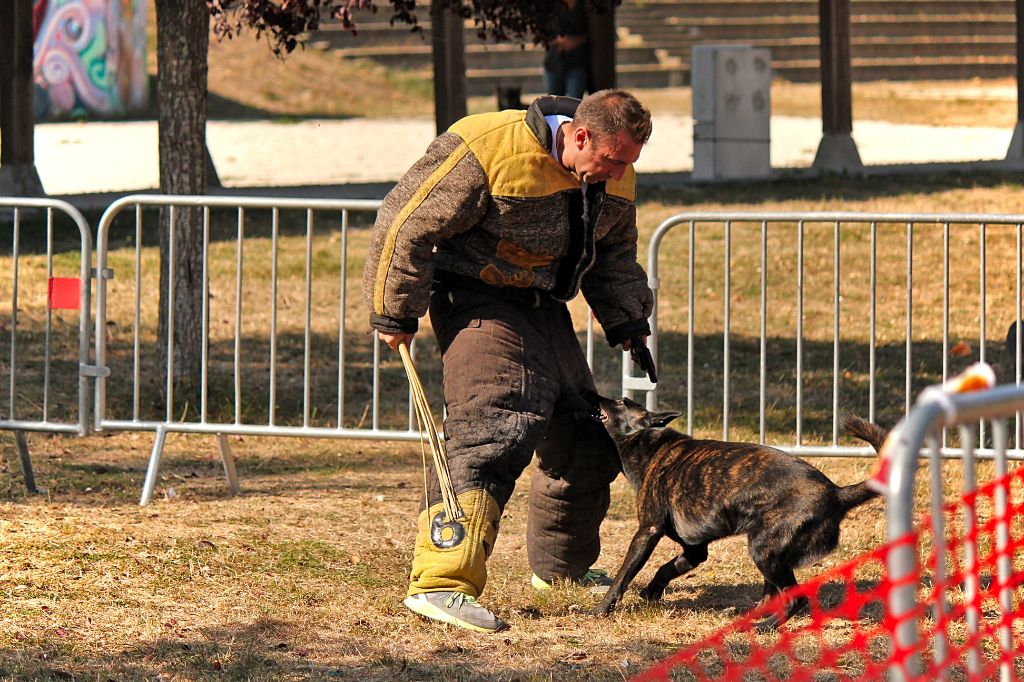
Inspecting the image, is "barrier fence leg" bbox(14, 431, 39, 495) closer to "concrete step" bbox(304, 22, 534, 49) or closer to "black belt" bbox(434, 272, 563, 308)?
"black belt" bbox(434, 272, 563, 308)

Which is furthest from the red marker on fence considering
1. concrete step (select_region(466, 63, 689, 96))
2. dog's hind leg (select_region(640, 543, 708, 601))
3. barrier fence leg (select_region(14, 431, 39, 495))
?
concrete step (select_region(466, 63, 689, 96))

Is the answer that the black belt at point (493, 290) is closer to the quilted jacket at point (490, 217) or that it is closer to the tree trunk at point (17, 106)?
the quilted jacket at point (490, 217)

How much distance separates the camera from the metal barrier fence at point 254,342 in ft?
22.1

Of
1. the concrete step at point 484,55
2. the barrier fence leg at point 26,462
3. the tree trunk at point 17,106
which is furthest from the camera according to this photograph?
the concrete step at point 484,55

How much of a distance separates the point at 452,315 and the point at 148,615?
1.42 m

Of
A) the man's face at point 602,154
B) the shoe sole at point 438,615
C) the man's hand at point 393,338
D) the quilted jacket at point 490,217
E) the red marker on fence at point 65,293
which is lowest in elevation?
the shoe sole at point 438,615

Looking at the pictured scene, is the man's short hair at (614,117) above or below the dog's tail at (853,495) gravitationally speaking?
above

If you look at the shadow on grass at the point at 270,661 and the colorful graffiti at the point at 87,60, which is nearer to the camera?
the shadow on grass at the point at 270,661

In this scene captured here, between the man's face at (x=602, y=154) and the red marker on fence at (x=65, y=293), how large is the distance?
2.79m

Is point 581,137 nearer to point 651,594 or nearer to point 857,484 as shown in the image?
point 857,484

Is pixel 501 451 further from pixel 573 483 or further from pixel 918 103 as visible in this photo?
pixel 918 103

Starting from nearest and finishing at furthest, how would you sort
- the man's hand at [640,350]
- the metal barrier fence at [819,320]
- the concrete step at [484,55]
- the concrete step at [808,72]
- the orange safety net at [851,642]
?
1. the orange safety net at [851,642]
2. the man's hand at [640,350]
3. the metal barrier fence at [819,320]
4. the concrete step at [808,72]
5. the concrete step at [484,55]

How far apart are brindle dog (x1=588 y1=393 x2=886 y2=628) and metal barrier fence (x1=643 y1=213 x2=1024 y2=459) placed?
3.69 ft

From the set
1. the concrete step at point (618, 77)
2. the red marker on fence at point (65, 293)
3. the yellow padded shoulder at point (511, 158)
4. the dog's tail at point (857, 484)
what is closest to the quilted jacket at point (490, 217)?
the yellow padded shoulder at point (511, 158)
